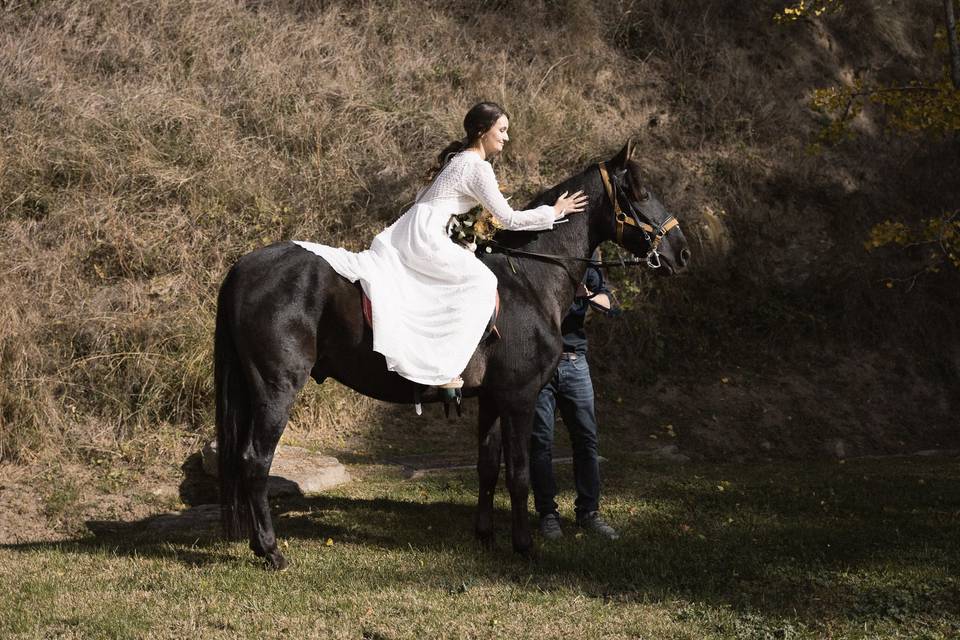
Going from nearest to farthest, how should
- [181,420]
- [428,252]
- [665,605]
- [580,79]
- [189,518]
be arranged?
[665,605] < [428,252] < [189,518] < [181,420] < [580,79]

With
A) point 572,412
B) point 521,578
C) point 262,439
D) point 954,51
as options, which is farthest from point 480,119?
point 954,51

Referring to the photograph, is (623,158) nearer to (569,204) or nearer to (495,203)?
(569,204)

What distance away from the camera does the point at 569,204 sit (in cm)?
598

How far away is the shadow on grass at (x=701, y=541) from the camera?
516 centimetres

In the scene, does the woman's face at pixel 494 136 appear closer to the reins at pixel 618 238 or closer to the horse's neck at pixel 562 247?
the horse's neck at pixel 562 247

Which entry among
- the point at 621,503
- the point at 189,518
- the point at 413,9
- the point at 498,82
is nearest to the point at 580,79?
the point at 498,82

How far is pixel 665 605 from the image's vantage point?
495 cm

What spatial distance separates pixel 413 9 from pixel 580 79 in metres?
3.02

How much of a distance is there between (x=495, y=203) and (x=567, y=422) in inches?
70.5

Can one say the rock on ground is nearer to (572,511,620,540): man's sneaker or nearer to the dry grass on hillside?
the dry grass on hillside

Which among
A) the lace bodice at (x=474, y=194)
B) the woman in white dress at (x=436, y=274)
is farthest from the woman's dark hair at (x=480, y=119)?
the lace bodice at (x=474, y=194)

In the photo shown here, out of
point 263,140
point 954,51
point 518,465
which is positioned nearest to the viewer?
point 518,465

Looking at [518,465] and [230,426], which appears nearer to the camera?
[230,426]

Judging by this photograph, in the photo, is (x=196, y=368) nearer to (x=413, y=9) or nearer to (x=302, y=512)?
(x=302, y=512)
